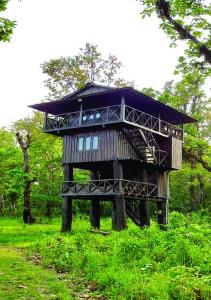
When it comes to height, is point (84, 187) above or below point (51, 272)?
above

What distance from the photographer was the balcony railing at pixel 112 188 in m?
25.8

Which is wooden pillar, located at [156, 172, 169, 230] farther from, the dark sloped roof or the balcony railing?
the dark sloped roof

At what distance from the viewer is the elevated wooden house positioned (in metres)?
26.1

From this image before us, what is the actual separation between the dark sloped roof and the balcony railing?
19.1 ft

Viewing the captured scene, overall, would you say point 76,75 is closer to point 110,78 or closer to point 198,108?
point 110,78

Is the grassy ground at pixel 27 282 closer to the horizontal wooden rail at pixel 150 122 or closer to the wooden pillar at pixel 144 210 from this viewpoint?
the horizontal wooden rail at pixel 150 122

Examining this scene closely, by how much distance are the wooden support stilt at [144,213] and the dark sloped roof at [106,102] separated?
6.94m

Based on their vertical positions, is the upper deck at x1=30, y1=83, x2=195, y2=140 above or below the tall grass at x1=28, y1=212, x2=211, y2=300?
above

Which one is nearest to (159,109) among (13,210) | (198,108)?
(198,108)

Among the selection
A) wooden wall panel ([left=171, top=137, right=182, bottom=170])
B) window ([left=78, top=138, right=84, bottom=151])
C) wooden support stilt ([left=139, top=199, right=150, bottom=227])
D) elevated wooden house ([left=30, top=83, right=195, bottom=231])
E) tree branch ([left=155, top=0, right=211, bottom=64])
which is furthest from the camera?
wooden wall panel ([left=171, top=137, right=182, bottom=170])

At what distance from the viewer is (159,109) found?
29.7 metres

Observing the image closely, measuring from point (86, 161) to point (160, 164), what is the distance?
556 centimetres

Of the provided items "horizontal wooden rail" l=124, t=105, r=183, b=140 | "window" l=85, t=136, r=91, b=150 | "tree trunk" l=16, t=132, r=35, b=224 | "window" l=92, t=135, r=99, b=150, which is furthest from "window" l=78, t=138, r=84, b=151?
"tree trunk" l=16, t=132, r=35, b=224

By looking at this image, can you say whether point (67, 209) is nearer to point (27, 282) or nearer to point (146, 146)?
point (146, 146)
